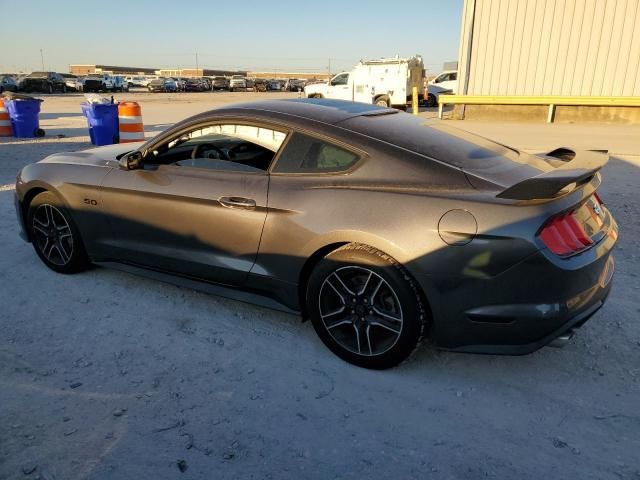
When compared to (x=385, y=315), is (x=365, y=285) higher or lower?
higher

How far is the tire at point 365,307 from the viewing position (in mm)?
2791

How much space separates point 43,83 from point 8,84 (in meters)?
4.70

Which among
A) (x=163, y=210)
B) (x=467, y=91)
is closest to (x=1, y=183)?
(x=163, y=210)

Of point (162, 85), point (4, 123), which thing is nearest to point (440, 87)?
point (4, 123)

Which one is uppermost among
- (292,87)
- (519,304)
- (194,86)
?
(519,304)

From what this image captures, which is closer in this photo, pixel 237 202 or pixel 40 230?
pixel 237 202

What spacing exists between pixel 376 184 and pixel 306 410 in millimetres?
1299

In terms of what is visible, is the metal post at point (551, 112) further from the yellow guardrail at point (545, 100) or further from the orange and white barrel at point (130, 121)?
the orange and white barrel at point (130, 121)

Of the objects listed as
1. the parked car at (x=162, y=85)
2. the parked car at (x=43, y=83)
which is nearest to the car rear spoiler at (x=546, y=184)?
the parked car at (x=43, y=83)

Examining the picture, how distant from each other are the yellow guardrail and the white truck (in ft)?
20.5

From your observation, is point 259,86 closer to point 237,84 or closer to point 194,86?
point 237,84

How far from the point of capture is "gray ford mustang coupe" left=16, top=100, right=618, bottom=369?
257cm

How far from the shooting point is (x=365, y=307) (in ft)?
9.76

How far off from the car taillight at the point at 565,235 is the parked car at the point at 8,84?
43.3 m
